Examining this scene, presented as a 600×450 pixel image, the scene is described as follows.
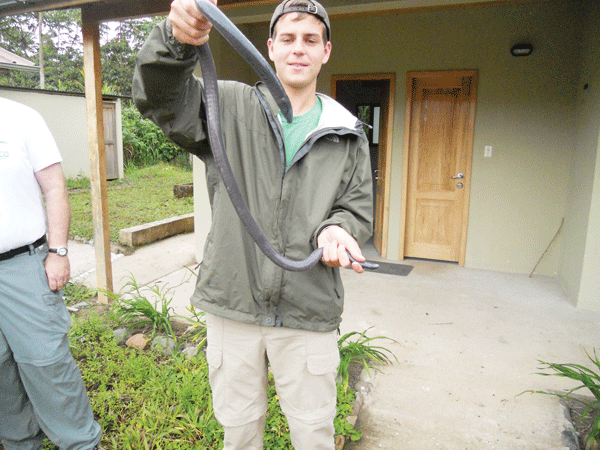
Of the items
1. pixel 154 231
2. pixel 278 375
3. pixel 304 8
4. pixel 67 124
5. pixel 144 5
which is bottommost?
pixel 154 231

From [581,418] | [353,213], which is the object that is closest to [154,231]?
[353,213]

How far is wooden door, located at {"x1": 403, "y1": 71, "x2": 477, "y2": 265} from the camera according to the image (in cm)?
507

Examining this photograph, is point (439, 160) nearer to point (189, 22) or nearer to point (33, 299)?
point (33, 299)

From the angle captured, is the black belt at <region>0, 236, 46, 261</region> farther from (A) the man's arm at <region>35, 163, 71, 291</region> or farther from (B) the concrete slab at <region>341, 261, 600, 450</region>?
(B) the concrete slab at <region>341, 261, 600, 450</region>

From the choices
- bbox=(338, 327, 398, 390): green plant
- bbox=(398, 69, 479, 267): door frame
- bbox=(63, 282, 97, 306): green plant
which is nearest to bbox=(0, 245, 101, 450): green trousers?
bbox=(338, 327, 398, 390): green plant

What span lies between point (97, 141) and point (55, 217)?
78.5 inches

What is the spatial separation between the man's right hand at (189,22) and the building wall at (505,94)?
4083 mm

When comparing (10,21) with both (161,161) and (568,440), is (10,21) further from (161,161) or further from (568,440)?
(568,440)

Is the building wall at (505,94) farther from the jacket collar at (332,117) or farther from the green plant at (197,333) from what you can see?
the jacket collar at (332,117)

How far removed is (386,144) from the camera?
5.37 m

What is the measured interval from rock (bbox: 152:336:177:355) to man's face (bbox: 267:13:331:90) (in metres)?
2.23

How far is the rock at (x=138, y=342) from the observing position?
309 cm

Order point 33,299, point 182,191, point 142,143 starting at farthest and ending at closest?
point 142,143 < point 182,191 < point 33,299

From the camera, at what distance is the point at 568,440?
7.18 feet
